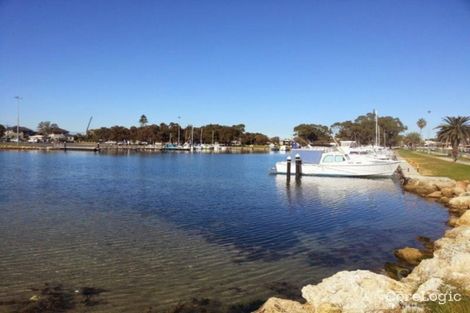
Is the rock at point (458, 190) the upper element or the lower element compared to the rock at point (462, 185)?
lower

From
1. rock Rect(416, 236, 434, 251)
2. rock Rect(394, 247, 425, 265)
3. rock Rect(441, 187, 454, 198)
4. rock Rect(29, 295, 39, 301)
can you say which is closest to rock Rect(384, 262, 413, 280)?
rock Rect(394, 247, 425, 265)

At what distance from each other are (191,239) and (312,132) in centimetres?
17619

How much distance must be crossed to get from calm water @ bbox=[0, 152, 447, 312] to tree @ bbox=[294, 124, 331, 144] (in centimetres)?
15765

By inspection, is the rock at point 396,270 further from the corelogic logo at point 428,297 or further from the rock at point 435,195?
the rock at point 435,195

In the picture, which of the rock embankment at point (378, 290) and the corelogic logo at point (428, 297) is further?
the rock embankment at point (378, 290)

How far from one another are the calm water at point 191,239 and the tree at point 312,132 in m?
158

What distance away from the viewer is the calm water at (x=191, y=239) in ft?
37.6

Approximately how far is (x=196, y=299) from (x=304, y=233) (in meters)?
8.90

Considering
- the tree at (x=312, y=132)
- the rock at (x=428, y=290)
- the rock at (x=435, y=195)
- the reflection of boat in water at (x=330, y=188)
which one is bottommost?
the reflection of boat in water at (x=330, y=188)

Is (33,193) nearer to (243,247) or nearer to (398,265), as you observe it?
(243,247)

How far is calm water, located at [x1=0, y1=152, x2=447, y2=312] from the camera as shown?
11453 mm

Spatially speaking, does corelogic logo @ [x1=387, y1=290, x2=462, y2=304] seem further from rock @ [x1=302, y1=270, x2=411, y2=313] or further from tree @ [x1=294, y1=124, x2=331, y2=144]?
tree @ [x1=294, y1=124, x2=331, y2=144]

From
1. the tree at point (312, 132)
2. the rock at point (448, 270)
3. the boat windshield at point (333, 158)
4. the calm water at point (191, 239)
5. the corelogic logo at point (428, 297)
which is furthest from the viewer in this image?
the tree at point (312, 132)

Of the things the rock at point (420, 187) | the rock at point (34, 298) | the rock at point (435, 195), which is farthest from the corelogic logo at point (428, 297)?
the rock at point (420, 187)
